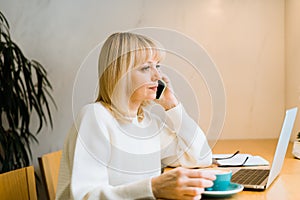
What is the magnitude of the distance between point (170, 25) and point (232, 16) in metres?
0.32

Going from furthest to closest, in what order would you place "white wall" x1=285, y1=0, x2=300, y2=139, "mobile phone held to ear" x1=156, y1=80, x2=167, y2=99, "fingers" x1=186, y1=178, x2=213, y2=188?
1. "white wall" x1=285, y1=0, x2=300, y2=139
2. "mobile phone held to ear" x1=156, y1=80, x2=167, y2=99
3. "fingers" x1=186, y1=178, x2=213, y2=188

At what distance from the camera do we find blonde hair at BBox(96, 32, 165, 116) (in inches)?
44.9

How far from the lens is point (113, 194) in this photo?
3.33ft

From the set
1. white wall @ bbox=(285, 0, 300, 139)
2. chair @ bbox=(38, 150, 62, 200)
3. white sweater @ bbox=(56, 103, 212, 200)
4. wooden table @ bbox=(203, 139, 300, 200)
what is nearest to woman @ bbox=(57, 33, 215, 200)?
white sweater @ bbox=(56, 103, 212, 200)

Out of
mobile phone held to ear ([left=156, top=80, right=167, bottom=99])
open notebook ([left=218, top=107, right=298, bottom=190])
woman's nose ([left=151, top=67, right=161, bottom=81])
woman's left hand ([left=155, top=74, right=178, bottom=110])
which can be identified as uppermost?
woman's nose ([left=151, top=67, right=161, bottom=81])

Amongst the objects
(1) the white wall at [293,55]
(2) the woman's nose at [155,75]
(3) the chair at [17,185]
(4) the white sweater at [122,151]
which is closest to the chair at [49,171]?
(3) the chair at [17,185]

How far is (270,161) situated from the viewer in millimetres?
1510

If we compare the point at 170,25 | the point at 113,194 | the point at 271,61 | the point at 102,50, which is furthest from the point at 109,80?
the point at 271,61

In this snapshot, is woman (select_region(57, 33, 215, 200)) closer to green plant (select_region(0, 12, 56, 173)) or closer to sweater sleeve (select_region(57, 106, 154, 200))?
sweater sleeve (select_region(57, 106, 154, 200))

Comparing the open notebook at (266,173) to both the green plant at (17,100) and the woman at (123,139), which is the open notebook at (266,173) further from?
the green plant at (17,100)

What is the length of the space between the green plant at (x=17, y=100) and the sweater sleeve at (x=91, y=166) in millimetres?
968

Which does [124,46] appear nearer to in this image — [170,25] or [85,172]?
[85,172]

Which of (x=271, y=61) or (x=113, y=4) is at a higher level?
(x=113, y=4)

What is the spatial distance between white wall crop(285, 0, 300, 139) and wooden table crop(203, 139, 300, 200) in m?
A: 0.21
